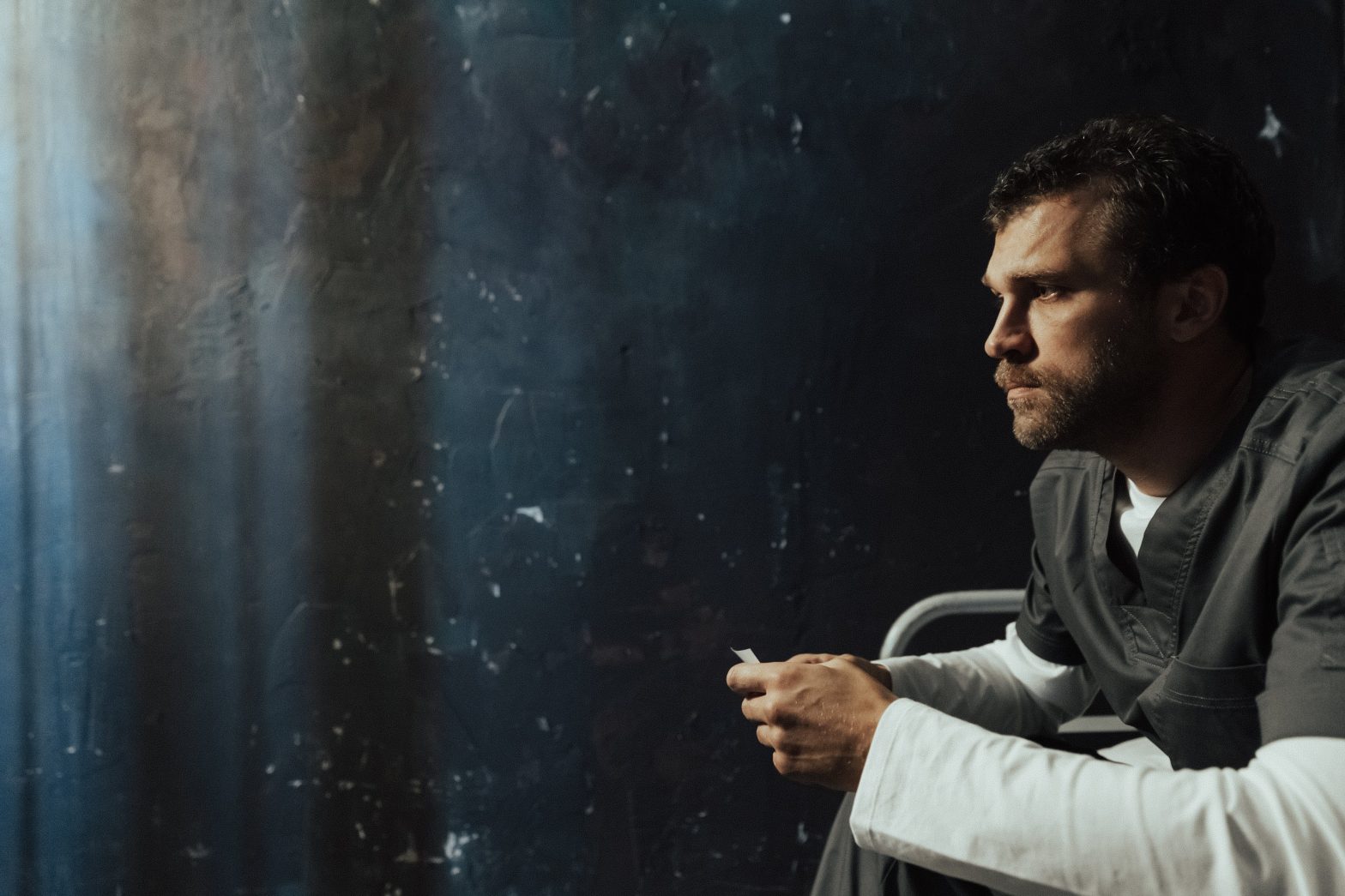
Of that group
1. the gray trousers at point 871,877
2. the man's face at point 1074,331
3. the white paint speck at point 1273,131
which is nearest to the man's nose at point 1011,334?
the man's face at point 1074,331

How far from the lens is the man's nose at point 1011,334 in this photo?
105cm

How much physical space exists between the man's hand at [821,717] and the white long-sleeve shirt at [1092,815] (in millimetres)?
28

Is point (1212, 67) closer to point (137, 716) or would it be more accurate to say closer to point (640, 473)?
point (640, 473)

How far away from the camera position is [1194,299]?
1.01 meters

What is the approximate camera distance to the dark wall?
1547 mm

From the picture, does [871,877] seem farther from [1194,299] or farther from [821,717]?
[1194,299]

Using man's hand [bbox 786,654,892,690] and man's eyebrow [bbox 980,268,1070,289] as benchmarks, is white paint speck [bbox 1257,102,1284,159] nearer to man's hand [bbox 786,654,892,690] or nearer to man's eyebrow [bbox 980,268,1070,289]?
man's eyebrow [bbox 980,268,1070,289]

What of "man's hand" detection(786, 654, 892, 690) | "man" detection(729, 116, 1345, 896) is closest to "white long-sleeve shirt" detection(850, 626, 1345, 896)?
"man" detection(729, 116, 1345, 896)

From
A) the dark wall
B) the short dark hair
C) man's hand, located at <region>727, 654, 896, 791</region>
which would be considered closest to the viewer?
man's hand, located at <region>727, 654, 896, 791</region>

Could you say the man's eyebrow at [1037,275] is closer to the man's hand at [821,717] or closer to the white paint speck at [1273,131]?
the man's hand at [821,717]

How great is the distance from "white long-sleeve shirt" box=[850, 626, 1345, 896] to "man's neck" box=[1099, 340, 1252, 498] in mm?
337

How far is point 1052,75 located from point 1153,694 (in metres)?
1.02

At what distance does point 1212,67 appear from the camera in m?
1.57

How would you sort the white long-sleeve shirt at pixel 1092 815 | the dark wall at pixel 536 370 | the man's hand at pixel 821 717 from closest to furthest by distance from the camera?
the white long-sleeve shirt at pixel 1092 815
the man's hand at pixel 821 717
the dark wall at pixel 536 370
